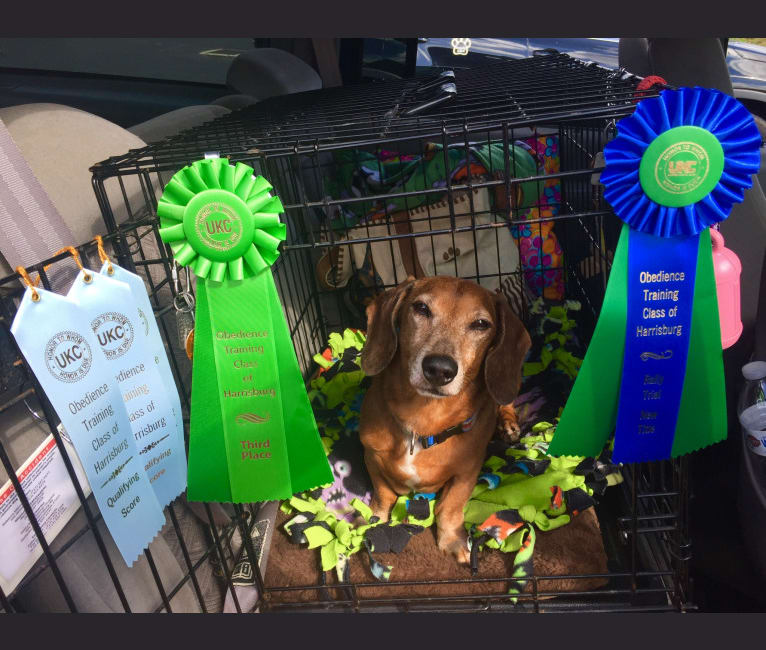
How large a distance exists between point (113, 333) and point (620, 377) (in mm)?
896

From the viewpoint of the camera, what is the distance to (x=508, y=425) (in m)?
1.87

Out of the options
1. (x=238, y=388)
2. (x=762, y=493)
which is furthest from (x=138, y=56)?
(x=762, y=493)

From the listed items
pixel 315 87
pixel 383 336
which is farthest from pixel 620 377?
pixel 315 87

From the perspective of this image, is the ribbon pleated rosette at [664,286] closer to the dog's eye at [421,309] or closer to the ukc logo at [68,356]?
the dog's eye at [421,309]

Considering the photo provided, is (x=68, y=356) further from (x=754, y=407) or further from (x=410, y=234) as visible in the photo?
(x=754, y=407)

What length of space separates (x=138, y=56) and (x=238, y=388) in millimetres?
4057

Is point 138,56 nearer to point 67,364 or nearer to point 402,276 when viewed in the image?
point 402,276

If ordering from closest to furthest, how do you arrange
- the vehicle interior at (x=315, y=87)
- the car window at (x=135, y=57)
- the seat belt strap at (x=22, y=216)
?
1. the seat belt strap at (x=22, y=216)
2. the vehicle interior at (x=315, y=87)
3. the car window at (x=135, y=57)

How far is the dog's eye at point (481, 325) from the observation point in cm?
142

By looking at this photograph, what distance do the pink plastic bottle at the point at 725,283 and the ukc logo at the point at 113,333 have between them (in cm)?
101

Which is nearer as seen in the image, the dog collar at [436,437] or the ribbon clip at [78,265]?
the ribbon clip at [78,265]

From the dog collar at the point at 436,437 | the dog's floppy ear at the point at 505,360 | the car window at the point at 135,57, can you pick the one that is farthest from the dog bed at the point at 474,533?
the car window at the point at 135,57

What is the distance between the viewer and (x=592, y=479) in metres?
1.58

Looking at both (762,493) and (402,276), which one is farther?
(402,276)
